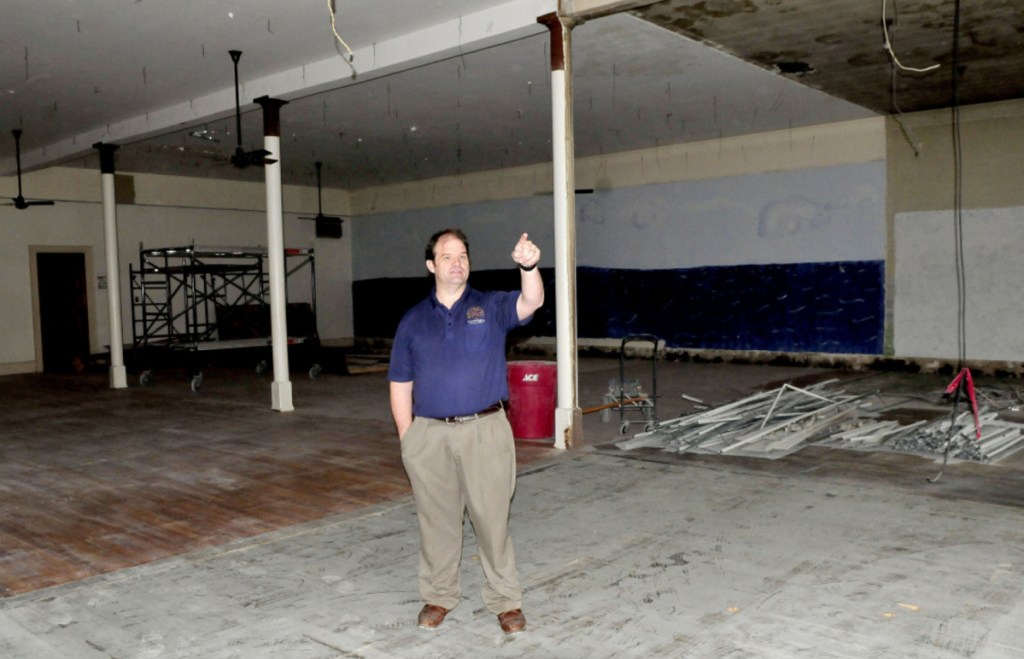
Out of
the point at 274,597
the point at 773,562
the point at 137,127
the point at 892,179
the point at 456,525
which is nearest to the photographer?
Answer: the point at 456,525

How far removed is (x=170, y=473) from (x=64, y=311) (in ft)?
38.9

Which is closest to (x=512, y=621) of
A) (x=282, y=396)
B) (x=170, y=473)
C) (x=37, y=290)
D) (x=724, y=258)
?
(x=170, y=473)

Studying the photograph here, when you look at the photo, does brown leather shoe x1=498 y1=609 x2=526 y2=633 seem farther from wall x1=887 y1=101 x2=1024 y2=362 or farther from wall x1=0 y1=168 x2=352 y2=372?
wall x1=0 y1=168 x2=352 y2=372

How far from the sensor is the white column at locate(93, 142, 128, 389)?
12680 mm

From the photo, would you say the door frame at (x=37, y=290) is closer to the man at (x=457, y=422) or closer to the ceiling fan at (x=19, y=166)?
the ceiling fan at (x=19, y=166)

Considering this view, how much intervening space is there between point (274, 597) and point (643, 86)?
8.62 meters

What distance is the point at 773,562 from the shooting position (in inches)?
165

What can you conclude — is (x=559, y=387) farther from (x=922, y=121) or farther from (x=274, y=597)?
(x=922, y=121)

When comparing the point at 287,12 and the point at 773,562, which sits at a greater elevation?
the point at 287,12

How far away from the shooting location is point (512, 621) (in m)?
3.40

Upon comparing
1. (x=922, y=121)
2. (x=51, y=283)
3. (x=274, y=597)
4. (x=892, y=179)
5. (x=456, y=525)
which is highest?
(x=922, y=121)

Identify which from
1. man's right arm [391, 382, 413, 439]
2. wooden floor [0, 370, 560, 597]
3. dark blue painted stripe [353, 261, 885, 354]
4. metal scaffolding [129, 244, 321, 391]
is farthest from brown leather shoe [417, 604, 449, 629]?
dark blue painted stripe [353, 261, 885, 354]

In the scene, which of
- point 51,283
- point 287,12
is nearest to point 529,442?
point 287,12

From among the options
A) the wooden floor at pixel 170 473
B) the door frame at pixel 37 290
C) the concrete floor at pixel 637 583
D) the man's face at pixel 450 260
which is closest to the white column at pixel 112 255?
the wooden floor at pixel 170 473
